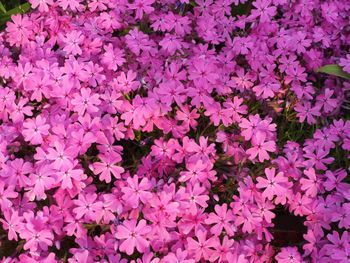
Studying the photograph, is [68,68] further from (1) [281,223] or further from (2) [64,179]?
(1) [281,223]

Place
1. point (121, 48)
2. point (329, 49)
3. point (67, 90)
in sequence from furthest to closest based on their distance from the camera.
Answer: point (329, 49) → point (121, 48) → point (67, 90)

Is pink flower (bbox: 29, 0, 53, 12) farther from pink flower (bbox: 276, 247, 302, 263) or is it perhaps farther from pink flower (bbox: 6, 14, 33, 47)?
pink flower (bbox: 276, 247, 302, 263)

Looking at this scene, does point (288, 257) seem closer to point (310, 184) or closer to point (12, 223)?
point (310, 184)

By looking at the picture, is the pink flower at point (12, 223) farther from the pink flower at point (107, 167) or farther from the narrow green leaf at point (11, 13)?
the narrow green leaf at point (11, 13)

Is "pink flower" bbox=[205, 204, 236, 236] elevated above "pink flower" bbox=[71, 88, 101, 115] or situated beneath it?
situated beneath

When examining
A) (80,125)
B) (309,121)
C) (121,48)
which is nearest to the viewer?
(80,125)

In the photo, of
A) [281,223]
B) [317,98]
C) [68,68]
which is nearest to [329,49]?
[317,98]

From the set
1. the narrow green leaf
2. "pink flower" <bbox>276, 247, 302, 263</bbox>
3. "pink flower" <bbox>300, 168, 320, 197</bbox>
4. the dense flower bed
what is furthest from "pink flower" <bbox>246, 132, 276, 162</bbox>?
the narrow green leaf
